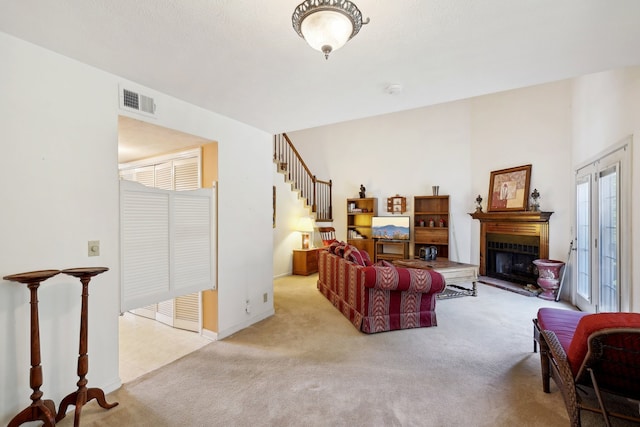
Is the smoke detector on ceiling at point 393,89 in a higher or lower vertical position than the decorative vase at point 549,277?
higher

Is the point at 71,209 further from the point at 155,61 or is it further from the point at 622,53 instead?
the point at 622,53

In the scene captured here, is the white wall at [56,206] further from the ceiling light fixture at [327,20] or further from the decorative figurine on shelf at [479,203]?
the decorative figurine on shelf at [479,203]

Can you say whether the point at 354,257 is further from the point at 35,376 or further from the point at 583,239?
the point at 583,239

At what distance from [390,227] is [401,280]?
3.76 m

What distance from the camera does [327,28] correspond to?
4.56ft

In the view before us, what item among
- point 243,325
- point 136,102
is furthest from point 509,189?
point 136,102

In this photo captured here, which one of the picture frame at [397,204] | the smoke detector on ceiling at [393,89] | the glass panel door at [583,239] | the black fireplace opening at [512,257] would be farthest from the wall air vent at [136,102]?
the black fireplace opening at [512,257]

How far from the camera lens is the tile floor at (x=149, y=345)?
2684 millimetres

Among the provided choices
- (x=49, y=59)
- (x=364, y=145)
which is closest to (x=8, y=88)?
(x=49, y=59)

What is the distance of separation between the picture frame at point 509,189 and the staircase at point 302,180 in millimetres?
3839

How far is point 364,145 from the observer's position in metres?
7.75

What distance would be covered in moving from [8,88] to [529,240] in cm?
682

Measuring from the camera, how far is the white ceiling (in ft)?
5.19

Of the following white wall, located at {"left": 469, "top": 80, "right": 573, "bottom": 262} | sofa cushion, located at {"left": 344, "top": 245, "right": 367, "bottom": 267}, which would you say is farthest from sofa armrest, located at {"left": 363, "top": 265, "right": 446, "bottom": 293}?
white wall, located at {"left": 469, "top": 80, "right": 573, "bottom": 262}
